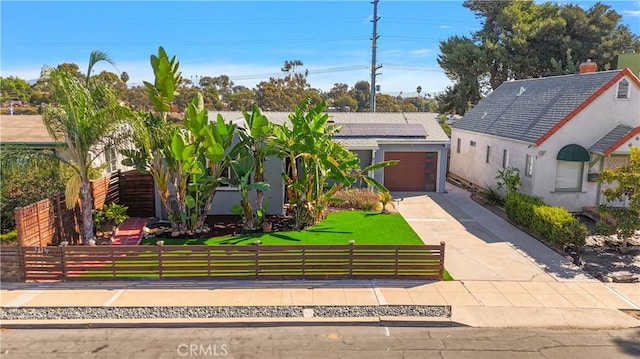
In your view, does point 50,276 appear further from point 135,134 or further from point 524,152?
point 524,152

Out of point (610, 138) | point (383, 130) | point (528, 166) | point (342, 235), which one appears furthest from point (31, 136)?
point (610, 138)

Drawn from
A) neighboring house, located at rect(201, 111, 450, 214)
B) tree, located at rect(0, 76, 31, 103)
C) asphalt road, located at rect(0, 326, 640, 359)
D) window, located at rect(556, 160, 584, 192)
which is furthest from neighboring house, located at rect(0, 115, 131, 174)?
tree, located at rect(0, 76, 31, 103)

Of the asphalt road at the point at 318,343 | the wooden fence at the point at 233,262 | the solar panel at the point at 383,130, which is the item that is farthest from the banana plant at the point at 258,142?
the solar panel at the point at 383,130

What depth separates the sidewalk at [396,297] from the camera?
366 inches

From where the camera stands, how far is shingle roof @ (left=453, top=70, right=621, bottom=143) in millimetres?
17547

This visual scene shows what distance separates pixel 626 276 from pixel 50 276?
14.4 meters

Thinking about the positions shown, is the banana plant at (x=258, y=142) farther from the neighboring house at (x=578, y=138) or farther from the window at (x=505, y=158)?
the window at (x=505, y=158)

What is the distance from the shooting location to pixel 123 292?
10086 millimetres

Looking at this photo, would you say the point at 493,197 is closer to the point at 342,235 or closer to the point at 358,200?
the point at 358,200

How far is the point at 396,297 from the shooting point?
32.8ft

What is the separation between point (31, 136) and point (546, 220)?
19.4 m

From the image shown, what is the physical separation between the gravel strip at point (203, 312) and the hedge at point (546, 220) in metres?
6.09

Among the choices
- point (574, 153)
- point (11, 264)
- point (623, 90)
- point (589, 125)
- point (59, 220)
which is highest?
point (623, 90)

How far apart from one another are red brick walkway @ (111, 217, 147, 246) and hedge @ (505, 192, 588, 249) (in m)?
12.7
